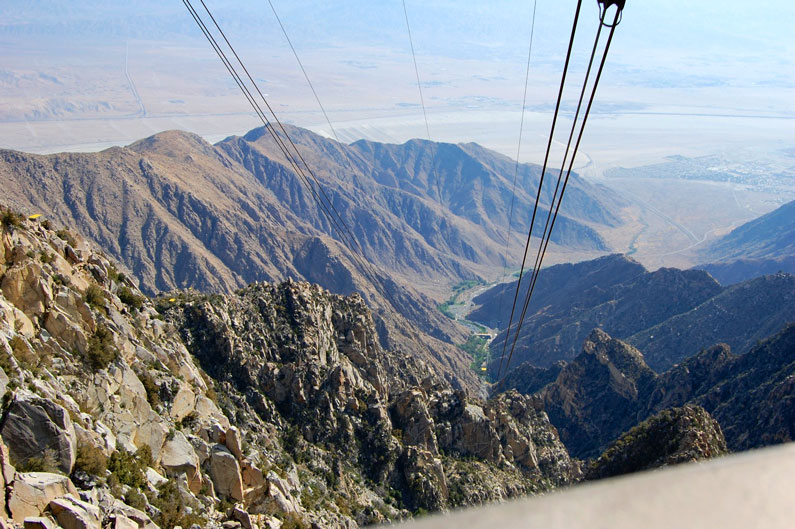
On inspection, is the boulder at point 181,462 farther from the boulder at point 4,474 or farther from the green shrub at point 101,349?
the boulder at point 4,474

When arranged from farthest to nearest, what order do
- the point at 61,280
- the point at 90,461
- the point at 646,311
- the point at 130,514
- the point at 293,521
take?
the point at 646,311, the point at 293,521, the point at 61,280, the point at 90,461, the point at 130,514

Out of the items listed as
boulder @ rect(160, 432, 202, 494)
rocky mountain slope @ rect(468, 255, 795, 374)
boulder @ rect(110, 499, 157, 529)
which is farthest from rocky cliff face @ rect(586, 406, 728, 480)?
rocky mountain slope @ rect(468, 255, 795, 374)

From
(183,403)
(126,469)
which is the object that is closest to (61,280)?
(183,403)

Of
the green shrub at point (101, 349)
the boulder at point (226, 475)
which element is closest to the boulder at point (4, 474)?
the green shrub at point (101, 349)

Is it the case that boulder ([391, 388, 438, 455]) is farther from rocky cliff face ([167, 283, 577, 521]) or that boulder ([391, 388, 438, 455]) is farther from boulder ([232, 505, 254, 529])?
boulder ([232, 505, 254, 529])

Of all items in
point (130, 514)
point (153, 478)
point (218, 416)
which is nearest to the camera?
point (130, 514)

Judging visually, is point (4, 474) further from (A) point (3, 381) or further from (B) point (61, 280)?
(B) point (61, 280)
